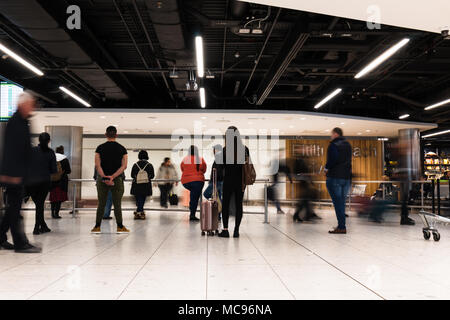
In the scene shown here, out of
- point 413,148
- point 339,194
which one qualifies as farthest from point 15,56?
point 413,148

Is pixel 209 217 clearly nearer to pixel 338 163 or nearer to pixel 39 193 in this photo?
pixel 338 163

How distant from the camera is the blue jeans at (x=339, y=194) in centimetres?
616

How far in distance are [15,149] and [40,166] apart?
77cm

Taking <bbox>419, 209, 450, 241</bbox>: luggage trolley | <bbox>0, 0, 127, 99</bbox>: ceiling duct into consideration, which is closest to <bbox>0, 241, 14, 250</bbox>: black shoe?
<bbox>0, 0, 127, 99</bbox>: ceiling duct

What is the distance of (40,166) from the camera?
15.4 ft

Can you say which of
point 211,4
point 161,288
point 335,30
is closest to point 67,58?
point 211,4

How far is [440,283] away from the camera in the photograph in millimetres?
2895

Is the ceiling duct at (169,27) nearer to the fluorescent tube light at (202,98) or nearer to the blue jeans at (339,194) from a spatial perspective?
the fluorescent tube light at (202,98)

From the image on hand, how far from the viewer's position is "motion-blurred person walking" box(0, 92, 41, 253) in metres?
3.92

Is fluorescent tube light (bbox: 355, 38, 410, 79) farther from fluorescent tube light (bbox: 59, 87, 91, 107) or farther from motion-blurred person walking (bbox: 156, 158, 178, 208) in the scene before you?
fluorescent tube light (bbox: 59, 87, 91, 107)

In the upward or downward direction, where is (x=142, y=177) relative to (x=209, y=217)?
upward

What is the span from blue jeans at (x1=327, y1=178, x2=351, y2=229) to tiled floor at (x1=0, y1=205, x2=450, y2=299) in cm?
59
